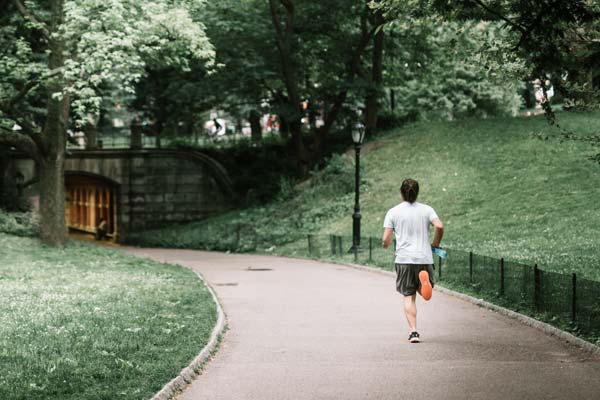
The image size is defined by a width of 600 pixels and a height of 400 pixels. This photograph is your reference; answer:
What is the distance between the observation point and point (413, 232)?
10.6 m

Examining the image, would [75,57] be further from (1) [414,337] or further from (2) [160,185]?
(2) [160,185]

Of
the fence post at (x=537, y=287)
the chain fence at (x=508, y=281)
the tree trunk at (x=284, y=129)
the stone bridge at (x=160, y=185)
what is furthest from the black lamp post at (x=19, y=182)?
the fence post at (x=537, y=287)

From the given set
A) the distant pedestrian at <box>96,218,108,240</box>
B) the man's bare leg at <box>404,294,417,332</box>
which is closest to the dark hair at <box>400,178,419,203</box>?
the man's bare leg at <box>404,294,417,332</box>

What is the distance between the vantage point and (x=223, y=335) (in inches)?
458

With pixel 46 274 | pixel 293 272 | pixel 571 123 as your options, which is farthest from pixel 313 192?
pixel 46 274

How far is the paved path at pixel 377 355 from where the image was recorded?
8281mm

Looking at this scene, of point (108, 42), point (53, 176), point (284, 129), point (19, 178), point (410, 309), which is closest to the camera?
point (410, 309)

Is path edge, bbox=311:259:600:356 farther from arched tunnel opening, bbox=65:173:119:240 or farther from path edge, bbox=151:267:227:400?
arched tunnel opening, bbox=65:173:119:240

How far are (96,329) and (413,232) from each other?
431cm

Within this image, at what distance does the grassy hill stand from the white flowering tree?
8326mm

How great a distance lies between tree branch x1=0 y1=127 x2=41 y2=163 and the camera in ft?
79.9

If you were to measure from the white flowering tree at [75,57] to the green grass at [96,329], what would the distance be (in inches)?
205

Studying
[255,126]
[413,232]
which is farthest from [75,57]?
[255,126]

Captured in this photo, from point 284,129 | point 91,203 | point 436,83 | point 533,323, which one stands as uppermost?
point 436,83
